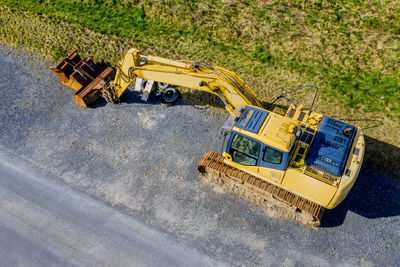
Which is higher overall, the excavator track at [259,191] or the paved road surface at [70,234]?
the excavator track at [259,191]

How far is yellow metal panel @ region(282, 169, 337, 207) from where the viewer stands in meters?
9.48

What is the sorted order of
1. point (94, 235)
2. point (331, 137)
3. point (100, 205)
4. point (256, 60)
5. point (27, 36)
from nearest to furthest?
point (331, 137) → point (94, 235) → point (100, 205) → point (256, 60) → point (27, 36)

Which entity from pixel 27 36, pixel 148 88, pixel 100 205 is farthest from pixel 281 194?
pixel 27 36

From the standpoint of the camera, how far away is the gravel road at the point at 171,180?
34.4 ft

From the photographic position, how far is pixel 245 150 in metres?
10.2

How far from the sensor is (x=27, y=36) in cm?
1802

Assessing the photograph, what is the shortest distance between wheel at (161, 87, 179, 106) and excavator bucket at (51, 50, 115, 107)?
10.1 ft

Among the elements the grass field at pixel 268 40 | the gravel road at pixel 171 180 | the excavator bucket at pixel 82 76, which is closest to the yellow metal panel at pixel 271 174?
the gravel road at pixel 171 180

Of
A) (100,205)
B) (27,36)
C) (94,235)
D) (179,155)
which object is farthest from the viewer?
(27,36)

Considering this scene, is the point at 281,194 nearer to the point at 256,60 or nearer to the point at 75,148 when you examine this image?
the point at 256,60

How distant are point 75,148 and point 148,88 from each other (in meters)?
4.43

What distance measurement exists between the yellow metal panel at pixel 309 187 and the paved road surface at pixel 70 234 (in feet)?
12.6

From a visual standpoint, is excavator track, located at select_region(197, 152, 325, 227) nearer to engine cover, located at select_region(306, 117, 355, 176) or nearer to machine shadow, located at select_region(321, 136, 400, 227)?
machine shadow, located at select_region(321, 136, 400, 227)

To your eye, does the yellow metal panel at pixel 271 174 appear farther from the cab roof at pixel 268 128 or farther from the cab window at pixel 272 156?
the cab roof at pixel 268 128
